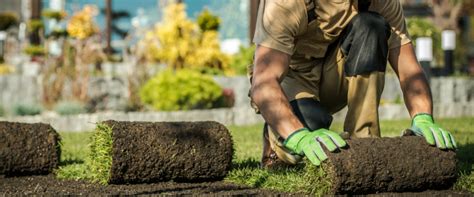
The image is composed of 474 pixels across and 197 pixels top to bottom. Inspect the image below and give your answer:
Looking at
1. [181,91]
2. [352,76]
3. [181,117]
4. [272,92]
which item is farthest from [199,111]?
[272,92]

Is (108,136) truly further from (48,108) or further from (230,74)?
(230,74)

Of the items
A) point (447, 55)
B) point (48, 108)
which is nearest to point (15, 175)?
point (48, 108)

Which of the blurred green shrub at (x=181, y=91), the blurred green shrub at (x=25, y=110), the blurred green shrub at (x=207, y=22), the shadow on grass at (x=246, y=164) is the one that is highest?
the blurred green shrub at (x=207, y=22)

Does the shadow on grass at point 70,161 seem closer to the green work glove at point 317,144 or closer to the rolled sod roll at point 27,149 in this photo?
the rolled sod roll at point 27,149

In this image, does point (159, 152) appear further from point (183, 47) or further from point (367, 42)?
point (183, 47)

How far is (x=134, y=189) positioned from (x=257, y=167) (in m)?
0.94

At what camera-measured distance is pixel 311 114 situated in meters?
4.88

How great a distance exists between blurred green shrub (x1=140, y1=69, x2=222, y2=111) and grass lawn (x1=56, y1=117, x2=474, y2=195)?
1841mm

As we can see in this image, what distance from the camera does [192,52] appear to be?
13.6m

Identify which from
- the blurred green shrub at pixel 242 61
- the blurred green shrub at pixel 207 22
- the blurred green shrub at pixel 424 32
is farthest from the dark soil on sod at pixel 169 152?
the blurred green shrub at pixel 424 32

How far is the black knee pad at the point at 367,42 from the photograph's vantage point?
463 centimetres

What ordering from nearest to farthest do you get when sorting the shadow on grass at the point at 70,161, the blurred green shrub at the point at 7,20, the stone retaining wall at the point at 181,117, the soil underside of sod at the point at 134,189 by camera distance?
the soil underside of sod at the point at 134,189 → the shadow on grass at the point at 70,161 → the stone retaining wall at the point at 181,117 → the blurred green shrub at the point at 7,20

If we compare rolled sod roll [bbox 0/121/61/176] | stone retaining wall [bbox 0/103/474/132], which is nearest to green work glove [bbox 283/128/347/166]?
rolled sod roll [bbox 0/121/61/176]

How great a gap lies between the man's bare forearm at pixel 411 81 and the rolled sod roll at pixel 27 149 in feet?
6.65
